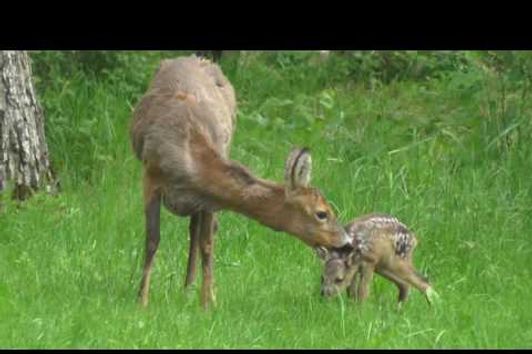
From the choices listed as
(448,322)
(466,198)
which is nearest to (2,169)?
(466,198)

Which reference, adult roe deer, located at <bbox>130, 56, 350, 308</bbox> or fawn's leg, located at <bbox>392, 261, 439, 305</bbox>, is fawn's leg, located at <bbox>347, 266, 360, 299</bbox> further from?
adult roe deer, located at <bbox>130, 56, 350, 308</bbox>

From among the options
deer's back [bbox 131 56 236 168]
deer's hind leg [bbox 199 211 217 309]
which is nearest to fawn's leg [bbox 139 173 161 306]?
deer's back [bbox 131 56 236 168]

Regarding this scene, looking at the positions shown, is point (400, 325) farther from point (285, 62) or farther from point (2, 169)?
point (285, 62)

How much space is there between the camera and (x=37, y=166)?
12.4m

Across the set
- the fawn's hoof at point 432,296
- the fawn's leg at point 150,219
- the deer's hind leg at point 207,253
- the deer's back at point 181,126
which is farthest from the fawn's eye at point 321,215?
the fawn's leg at point 150,219

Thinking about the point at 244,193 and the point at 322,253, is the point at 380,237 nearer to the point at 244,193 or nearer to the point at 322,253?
the point at 322,253

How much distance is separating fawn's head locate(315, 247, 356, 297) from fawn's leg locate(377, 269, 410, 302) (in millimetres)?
292

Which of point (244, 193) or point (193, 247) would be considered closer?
point (244, 193)

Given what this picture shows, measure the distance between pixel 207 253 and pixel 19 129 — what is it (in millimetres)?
3149

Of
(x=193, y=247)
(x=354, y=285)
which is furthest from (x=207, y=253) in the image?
(x=354, y=285)

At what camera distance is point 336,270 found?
9570mm

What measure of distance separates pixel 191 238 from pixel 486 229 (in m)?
2.53

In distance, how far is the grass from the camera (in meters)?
8.73

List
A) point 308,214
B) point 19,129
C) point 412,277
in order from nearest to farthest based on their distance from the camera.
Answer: point 308,214 < point 412,277 < point 19,129
